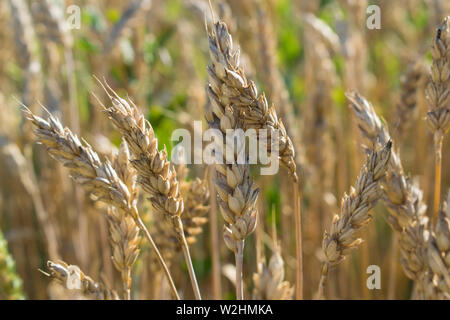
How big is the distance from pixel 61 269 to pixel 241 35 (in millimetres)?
1319

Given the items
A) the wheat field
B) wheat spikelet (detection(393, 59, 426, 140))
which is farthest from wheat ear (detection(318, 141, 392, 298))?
wheat spikelet (detection(393, 59, 426, 140))

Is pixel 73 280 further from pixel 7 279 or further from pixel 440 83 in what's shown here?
pixel 440 83

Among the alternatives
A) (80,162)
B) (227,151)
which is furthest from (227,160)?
(80,162)

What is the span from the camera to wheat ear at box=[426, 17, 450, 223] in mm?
589

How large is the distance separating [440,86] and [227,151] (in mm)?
316

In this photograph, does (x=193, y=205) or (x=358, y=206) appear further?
(x=193, y=205)

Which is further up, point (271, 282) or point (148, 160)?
point (148, 160)

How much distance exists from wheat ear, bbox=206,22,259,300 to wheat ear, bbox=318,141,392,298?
113 millimetres

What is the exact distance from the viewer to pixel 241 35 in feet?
5.66

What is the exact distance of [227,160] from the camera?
501 mm

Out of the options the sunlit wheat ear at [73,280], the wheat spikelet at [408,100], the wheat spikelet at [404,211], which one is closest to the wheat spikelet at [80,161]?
the sunlit wheat ear at [73,280]

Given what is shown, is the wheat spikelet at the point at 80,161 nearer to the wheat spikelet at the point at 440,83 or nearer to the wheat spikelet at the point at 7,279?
the wheat spikelet at the point at 7,279

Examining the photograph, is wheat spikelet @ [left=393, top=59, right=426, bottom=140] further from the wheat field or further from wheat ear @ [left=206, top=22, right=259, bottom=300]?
wheat ear @ [left=206, top=22, right=259, bottom=300]

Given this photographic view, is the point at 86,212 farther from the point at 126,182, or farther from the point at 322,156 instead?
the point at 126,182
